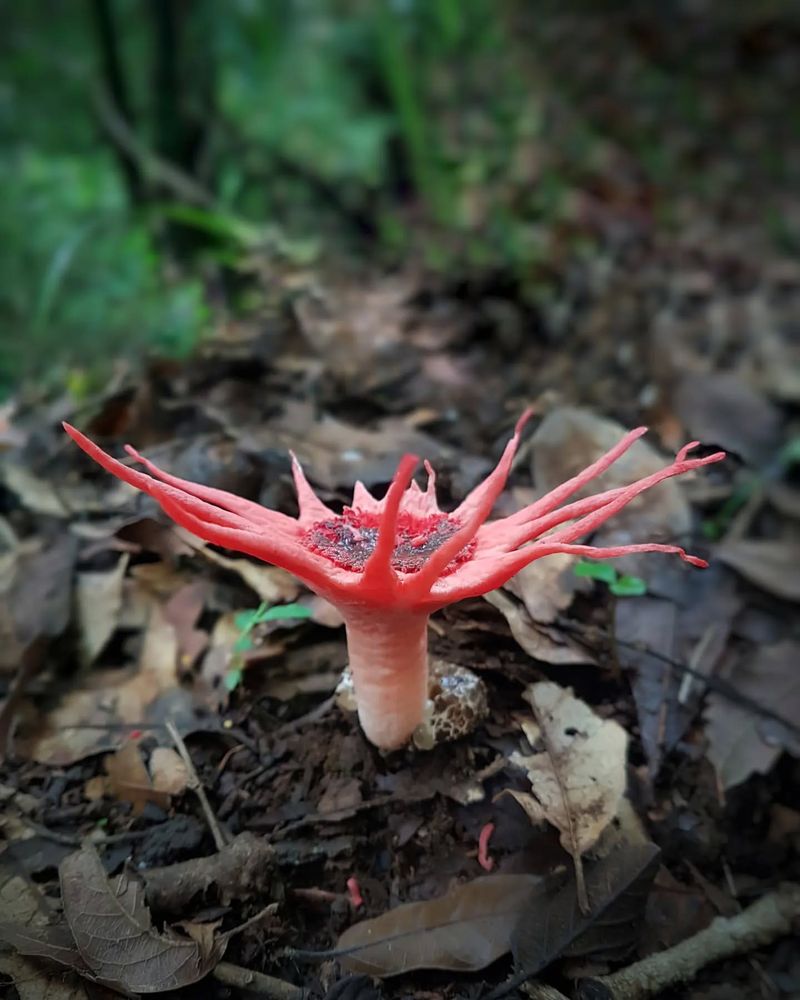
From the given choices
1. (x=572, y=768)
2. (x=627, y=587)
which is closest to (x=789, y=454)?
(x=627, y=587)

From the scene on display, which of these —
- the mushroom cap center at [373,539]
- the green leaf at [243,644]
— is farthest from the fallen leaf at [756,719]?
the green leaf at [243,644]

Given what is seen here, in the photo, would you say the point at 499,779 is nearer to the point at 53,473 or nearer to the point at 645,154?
the point at 53,473

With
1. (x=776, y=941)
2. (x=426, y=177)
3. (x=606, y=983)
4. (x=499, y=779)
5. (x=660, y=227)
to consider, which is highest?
(x=426, y=177)

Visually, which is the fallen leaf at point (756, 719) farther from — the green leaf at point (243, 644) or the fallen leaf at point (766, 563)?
the green leaf at point (243, 644)

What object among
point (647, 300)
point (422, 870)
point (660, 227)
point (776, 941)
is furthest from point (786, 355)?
point (422, 870)

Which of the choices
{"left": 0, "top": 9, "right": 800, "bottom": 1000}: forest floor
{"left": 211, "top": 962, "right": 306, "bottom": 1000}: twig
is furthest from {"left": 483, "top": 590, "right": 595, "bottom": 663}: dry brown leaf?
{"left": 211, "top": 962, "right": 306, "bottom": 1000}: twig

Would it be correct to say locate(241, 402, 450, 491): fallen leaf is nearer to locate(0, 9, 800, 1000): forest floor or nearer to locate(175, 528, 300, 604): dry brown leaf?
locate(0, 9, 800, 1000): forest floor
